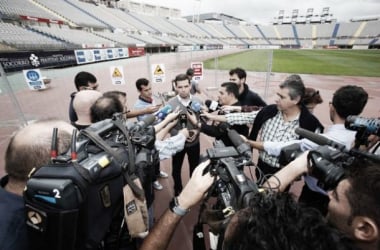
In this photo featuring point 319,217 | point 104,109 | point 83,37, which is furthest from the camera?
point 83,37

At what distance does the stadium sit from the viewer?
6566mm

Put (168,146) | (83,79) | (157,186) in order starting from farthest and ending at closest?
(157,186) < (83,79) < (168,146)

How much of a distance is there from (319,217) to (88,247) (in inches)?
35.5

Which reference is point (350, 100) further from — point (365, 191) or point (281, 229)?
point (281, 229)

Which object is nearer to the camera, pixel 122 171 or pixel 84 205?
pixel 84 205

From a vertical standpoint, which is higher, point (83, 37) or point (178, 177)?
point (83, 37)

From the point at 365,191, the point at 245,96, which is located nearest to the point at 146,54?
the point at 245,96

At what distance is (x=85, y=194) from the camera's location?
2.53ft

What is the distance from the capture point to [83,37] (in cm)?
2380

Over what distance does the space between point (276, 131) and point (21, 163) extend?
7.20 ft

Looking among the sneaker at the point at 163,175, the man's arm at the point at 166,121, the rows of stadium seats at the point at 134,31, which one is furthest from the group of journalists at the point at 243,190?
the rows of stadium seats at the point at 134,31

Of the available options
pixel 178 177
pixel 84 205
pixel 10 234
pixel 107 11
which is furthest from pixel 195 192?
pixel 107 11

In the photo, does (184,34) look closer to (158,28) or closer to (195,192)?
(158,28)

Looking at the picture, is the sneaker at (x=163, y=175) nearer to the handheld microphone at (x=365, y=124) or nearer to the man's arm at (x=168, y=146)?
the man's arm at (x=168, y=146)
